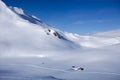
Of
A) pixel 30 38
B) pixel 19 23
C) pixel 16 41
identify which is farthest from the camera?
pixel 19 23

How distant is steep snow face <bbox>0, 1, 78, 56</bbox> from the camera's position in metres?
119

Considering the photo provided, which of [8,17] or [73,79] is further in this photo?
[8,17]

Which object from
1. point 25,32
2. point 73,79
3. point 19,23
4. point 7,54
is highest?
point 19,23

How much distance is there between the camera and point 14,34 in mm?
136625

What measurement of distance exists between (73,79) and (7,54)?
218ft

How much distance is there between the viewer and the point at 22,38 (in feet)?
444

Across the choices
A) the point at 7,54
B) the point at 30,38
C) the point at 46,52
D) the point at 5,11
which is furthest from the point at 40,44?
the point at 5,11

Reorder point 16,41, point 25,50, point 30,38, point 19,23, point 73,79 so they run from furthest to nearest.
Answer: point 19,23 → point 30,38 → point 16,41 → point 25,50 → point 73,79

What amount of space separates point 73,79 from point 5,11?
121 metres

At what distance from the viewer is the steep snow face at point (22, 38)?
11869cm

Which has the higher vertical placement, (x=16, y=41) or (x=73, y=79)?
(x=16, y=41)

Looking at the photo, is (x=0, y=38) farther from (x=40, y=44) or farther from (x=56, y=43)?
(x=56, y=43)

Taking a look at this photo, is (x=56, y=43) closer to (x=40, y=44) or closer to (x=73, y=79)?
(x=40, y=44)

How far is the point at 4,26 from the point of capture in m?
141
